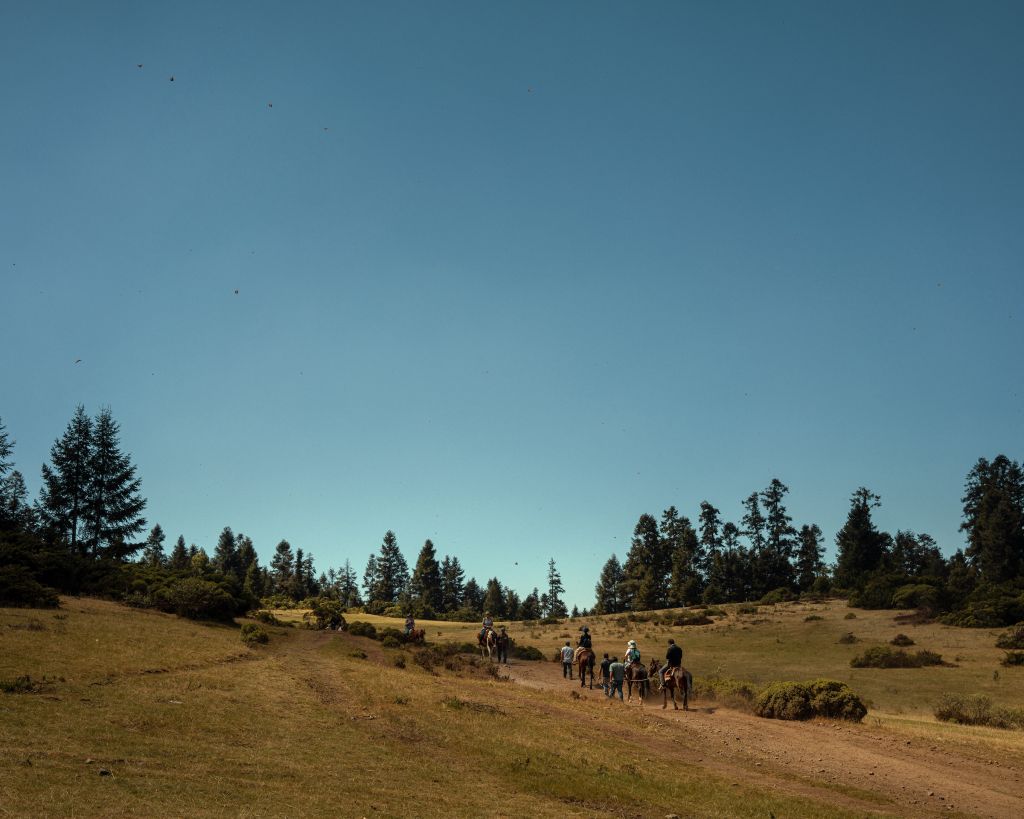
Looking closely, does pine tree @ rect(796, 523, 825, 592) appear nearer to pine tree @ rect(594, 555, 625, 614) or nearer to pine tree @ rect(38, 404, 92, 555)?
pine tree @ rect(594, 555, 625, 614)

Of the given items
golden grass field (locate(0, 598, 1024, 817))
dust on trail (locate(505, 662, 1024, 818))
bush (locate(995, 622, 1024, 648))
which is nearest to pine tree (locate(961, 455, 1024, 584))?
bush (locate(995, 622, 1024, 648))

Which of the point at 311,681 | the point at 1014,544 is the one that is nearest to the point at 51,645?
the point at 311,681

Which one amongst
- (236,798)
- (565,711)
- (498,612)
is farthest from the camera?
(498,612)

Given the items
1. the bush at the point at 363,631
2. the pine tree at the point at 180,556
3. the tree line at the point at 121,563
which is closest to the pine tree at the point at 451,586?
the tree line at the point at 121,563

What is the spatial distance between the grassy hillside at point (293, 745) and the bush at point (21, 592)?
3785 mm

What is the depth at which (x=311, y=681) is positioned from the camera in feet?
93.1

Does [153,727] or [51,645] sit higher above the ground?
[51,645]

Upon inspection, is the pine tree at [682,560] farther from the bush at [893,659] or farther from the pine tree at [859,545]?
the bush at [893,659]

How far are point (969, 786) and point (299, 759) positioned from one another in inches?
618

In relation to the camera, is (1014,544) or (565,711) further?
(1014,544)

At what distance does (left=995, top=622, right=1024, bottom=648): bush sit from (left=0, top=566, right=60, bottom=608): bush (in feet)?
178

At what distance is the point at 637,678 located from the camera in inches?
1294

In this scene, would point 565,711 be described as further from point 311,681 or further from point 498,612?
point 498,612

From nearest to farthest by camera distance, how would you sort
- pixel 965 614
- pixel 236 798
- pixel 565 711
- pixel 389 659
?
pixel 236 798 → pixel 565 711 → pixel 389 659 → pixel 965 614
